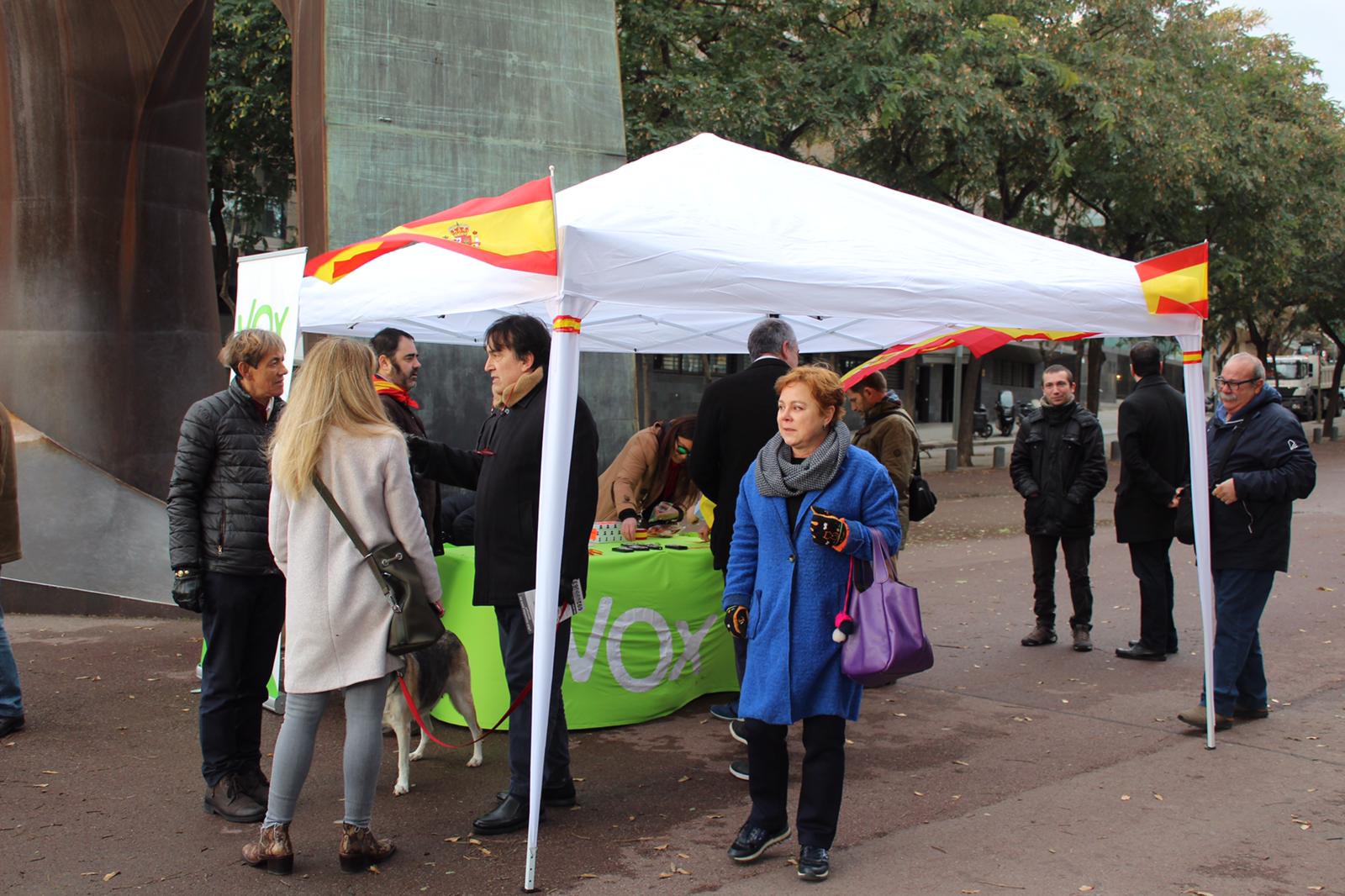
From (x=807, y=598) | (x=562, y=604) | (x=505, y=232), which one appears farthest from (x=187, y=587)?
(x=807, y=598)

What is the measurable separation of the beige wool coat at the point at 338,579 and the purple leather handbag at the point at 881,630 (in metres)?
1.55

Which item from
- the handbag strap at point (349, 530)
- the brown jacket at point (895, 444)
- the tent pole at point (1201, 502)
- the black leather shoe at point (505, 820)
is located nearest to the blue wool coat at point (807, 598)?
the black leather shoe at point (505, 820)

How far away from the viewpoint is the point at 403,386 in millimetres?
5734

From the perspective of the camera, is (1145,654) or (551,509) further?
(1145,654)

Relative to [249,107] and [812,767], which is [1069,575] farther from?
[249,107]

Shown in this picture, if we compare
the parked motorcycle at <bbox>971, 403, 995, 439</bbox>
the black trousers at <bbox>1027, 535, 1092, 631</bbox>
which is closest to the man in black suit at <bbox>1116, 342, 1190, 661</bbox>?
the black trousers at <bbox>1027, 535, 1092, 631</bbox>

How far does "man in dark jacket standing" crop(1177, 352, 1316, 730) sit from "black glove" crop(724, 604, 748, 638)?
9.12 ft

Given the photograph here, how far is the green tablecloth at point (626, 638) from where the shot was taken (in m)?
5.79

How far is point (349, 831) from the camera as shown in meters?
4.12

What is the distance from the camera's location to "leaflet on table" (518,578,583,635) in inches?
178

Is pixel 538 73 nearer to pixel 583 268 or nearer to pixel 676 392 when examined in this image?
pixel 583 268

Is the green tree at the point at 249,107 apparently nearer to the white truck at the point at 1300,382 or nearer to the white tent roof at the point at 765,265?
the white tent roof at the point at 765,265

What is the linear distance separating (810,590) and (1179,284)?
2616 millimetres

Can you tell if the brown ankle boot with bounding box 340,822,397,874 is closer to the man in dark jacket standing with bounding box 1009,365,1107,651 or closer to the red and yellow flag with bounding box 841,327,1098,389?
the red and yellow flag with bounding box 841,327,1098,389
